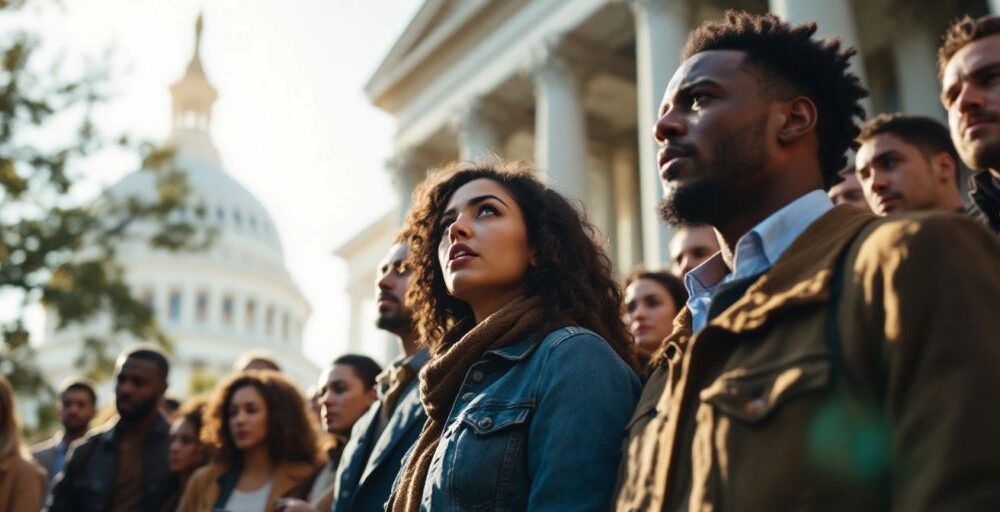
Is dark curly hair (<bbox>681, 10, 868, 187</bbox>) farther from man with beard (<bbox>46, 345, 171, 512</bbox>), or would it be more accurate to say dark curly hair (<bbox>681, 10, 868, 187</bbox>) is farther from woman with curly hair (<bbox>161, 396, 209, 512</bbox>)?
man with beard (<bbox>46, 345, 171, 512</bbox>)

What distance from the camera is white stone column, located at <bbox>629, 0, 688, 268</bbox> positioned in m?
20.5

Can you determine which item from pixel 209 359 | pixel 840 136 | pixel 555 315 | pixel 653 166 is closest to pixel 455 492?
pixel 555 315

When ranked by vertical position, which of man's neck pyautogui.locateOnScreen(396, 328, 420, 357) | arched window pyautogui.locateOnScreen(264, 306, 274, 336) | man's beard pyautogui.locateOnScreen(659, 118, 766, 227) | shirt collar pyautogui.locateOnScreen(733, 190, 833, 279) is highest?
arched window pyautogui.locateOnScreen(264, 306, 274, 336)

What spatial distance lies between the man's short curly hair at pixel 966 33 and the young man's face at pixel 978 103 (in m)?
0.05

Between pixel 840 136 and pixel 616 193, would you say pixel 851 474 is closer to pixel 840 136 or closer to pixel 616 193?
pixel 840 136

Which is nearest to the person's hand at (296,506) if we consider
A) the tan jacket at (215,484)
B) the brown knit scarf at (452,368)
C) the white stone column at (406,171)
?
the brown knit scarf at (452,368)

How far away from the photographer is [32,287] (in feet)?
63.7

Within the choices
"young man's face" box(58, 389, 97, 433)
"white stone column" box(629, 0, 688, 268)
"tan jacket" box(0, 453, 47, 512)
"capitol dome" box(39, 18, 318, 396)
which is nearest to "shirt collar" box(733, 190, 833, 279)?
"tan jacket" box(0, 453, 47, 512)

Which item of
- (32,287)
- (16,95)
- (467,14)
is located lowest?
(32,287)

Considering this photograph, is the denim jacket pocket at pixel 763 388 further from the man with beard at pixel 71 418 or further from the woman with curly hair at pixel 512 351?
the man with beard at pixel 71 418

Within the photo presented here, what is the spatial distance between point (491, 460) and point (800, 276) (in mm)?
1376

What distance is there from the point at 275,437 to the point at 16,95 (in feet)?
47.1

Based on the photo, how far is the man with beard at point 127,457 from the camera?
8.50 meters

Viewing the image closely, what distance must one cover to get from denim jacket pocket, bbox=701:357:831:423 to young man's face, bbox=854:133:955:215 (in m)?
3.70
